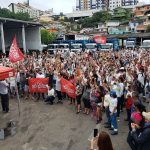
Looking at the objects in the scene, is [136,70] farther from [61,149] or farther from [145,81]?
[61,149]

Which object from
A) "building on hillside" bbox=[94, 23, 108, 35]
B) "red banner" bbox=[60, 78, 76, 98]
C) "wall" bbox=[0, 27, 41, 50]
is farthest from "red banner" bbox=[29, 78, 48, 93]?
"building on hillside" bbox=[94, 23, 108, 35]

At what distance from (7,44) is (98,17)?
7662 cm

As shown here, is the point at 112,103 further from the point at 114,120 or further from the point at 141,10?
the point at 141,10

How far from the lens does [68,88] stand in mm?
14523

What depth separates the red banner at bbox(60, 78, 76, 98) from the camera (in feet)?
46.4

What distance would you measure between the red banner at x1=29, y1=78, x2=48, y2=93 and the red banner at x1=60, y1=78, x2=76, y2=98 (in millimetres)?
1110

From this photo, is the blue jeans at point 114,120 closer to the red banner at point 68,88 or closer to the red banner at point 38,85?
the red banner at point 68,88

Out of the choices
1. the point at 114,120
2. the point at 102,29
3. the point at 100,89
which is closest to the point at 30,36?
the point at 100,89

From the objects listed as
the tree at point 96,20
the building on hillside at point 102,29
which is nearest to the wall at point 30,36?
the building on hillside at point 102,29

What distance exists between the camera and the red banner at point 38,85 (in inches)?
617

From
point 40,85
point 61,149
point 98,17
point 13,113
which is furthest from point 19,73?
point 98,17

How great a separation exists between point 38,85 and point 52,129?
4886 mm

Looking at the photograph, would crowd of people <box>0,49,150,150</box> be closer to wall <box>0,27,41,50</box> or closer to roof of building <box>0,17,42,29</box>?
roof of building <box>0,17,42,29</box>

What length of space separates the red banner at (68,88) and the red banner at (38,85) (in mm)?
1110
